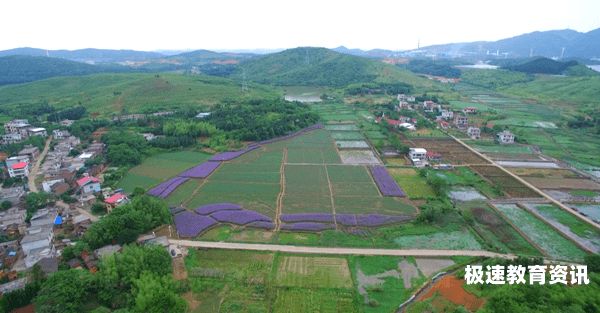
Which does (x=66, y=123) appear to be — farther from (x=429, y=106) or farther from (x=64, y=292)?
(x=429, y=106)

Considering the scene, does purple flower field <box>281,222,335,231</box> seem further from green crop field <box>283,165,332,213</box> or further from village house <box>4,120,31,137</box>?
village house <box>4,120,31,137</box>

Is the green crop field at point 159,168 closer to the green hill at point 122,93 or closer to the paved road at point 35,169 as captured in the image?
the paved road at point 35,169

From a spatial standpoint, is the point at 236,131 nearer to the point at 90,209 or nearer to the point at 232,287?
the point at 90,209

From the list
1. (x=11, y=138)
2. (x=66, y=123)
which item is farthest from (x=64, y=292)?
(x=66, y=123)

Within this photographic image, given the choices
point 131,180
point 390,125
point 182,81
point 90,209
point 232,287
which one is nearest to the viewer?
point 232,287

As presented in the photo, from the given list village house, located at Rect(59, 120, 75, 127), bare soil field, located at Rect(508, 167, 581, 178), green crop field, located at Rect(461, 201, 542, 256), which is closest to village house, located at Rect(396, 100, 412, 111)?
bare soil field, located at Rect(508, 167, 581, 178)

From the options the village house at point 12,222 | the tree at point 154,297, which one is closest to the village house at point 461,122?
the tree at point 154,297

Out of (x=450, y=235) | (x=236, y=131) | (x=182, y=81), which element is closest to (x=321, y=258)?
(x=450, y=235)
